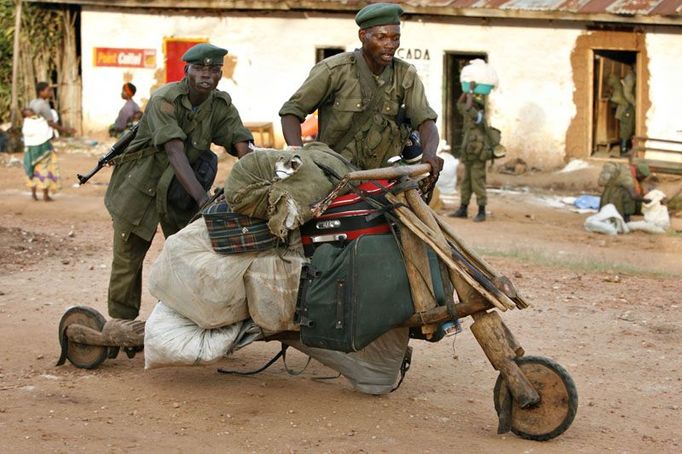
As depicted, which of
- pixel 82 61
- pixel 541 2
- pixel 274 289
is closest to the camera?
pixel 274 289

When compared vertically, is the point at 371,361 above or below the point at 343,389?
above

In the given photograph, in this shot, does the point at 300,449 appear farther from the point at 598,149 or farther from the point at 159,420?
the point at 598,149

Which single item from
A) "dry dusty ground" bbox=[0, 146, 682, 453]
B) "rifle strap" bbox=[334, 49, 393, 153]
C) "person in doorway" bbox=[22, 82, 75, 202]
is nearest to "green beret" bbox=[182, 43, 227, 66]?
"rifle strap" bbox=[334, 49, 393, 153]

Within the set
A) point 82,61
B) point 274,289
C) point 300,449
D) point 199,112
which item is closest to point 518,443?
point 300,449

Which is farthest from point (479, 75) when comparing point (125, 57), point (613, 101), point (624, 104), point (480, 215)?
point (125, 57)

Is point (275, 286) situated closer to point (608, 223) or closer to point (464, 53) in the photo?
point (608, 223)

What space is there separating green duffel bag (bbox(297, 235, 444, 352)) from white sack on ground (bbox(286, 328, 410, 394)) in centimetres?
43

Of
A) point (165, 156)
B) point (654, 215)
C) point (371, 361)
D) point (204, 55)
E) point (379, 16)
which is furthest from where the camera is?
point (654, 215)

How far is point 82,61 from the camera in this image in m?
22.2

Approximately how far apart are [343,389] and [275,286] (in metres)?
0.89

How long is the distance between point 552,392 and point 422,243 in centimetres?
84

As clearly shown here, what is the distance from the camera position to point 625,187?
1449cm

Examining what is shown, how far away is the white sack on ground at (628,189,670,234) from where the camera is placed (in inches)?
559

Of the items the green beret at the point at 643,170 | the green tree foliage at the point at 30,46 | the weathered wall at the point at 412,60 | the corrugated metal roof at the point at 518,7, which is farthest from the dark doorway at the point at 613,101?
the green tree foliage at the point at 30,46
